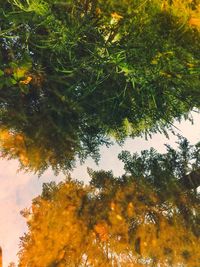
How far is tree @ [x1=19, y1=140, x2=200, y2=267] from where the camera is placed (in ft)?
27.9

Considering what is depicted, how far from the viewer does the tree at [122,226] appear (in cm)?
852

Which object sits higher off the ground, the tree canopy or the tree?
the tree canopy

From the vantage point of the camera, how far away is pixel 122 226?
337 inches

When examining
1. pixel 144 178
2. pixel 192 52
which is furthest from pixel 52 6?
pixel 144 178

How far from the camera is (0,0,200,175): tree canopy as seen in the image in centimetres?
656

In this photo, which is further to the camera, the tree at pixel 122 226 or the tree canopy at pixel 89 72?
the tree at pixel 122 226

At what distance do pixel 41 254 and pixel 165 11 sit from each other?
5420mm

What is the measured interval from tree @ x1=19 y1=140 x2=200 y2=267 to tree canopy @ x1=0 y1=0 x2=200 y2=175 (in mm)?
1266

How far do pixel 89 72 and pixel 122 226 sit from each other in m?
3.26

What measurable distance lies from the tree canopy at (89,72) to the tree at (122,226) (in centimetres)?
127

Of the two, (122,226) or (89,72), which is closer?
(89,72)

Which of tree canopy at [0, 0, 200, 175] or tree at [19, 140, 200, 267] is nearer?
tree canopy at [0, 0, 200, 175]

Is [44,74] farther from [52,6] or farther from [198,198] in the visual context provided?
[198,198]

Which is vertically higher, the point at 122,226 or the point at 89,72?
the point at 89,72
